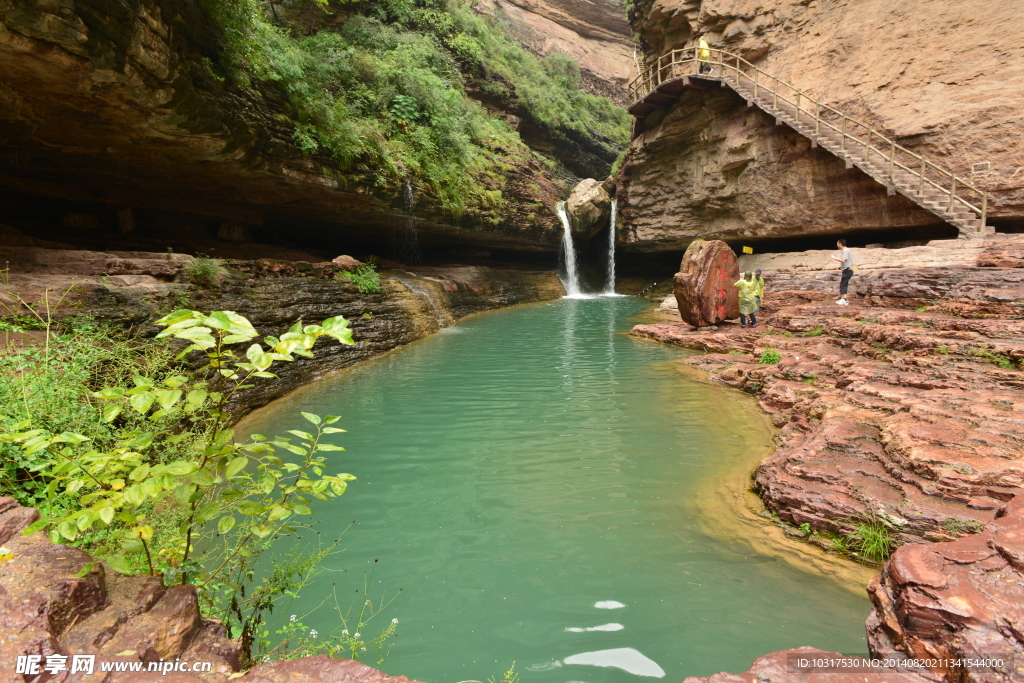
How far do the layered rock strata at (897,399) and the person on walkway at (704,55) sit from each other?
36.5ft

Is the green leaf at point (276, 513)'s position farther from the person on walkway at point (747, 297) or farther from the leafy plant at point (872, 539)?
the person on walkway at point (747, 297)

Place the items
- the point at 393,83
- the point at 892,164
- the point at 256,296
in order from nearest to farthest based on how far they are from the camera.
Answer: the point at 256,296 < the point at 892,164 < the point at 393,83

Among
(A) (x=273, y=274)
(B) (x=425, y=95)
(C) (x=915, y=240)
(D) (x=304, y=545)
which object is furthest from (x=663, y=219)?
(D) (x=304, y=545)

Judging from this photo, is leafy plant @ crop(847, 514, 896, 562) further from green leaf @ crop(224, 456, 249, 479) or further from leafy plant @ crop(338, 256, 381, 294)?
leafy plant @ crop(338, 256, 381, 294)

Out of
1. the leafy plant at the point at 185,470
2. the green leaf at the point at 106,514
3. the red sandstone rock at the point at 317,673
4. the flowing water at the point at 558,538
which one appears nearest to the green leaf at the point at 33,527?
the leafy plant at the point at 185,470

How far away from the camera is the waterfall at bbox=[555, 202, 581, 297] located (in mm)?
→ 23217

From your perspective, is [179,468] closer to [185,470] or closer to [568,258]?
[185,470]

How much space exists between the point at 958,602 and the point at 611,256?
24.8m

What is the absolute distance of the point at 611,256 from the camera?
2589cm

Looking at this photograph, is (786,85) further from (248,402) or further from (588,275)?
(248,402)

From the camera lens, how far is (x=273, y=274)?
394 inches

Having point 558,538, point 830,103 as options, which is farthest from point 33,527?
point 830,103

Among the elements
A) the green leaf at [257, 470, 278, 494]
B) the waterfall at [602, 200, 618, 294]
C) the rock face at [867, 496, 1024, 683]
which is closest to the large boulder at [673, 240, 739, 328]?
the rock face at [867, 496, 1024, 683]

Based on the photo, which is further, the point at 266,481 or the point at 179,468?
the point at 266,481
